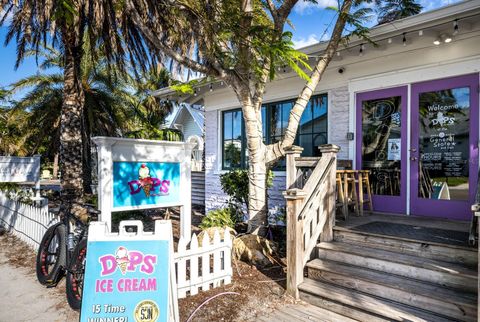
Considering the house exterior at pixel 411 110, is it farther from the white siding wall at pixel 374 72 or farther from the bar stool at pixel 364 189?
the bar stool at pixel 364 189

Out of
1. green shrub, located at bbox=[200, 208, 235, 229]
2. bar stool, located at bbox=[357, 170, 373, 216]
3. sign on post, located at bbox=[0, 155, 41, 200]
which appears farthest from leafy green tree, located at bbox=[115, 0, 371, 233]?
sign on post, located at bbox=[0, 155, 41, 200]

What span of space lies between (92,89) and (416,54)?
1141 cm

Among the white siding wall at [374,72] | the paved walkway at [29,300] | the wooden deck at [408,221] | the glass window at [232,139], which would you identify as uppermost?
the white siding wall at [374,72]

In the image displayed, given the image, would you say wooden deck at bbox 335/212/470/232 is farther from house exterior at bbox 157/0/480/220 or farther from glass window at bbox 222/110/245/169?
glass window at bbox 222/110/245/169

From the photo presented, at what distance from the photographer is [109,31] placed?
5602 mm

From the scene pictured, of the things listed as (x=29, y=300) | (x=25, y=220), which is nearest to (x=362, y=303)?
(x=29, y=300)

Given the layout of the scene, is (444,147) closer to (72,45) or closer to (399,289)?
(399,289)

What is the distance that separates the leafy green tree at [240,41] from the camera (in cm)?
438

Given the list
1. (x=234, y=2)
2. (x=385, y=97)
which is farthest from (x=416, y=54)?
(x=234, y=2)

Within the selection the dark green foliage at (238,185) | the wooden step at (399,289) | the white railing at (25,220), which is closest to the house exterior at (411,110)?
the dark green foliage at (238,185)

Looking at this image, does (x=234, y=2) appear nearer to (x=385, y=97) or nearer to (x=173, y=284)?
(x=385, y=97)

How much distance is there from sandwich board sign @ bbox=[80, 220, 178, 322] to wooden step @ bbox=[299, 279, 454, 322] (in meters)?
1.63

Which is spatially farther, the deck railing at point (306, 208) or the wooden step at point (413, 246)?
the deck railing at point (306, 208)

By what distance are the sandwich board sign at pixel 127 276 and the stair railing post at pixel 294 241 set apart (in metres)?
1.52
